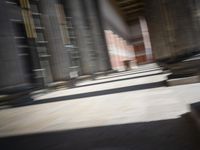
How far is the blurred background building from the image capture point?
7.11m

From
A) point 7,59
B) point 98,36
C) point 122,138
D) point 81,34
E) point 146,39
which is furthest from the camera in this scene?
point 146,39

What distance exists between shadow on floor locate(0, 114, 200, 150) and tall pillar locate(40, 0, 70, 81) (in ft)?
30.1

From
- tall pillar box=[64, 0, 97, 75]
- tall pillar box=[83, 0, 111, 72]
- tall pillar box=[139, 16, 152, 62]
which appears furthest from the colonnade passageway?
tall pillar box=[139, 16, 152, 62]

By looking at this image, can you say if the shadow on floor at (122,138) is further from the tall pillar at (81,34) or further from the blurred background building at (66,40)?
the tall pillar at (81,34)

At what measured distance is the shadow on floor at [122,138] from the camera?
2478 mm

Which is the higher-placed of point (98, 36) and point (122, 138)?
point (98, 36)

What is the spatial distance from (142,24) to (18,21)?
41.5 m

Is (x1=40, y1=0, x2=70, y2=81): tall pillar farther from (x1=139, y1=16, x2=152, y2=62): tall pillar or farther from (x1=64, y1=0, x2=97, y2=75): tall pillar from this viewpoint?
(x1=139, y1=16, x2=152, y2=62): tall pillar

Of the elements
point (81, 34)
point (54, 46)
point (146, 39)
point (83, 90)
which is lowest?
point (83, 90)

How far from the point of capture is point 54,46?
42.7ft

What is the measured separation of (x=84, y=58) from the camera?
680 inches

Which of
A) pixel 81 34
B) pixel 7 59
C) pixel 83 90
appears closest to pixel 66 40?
pixel 81 34

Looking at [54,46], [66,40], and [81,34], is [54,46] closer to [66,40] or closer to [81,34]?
[66,40]

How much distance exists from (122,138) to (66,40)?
1320 centimetres
